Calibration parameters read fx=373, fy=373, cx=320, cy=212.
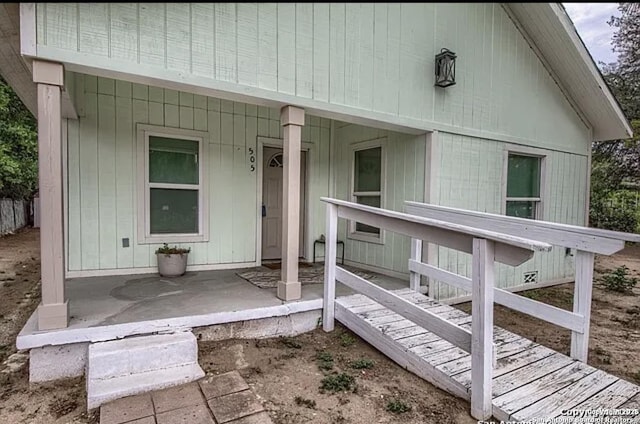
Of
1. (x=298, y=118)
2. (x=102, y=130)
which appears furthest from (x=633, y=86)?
(x=102, y=130)

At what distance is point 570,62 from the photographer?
5.34m

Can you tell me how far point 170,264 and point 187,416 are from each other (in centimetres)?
247

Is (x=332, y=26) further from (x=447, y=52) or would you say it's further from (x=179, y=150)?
(x=179, y=150)

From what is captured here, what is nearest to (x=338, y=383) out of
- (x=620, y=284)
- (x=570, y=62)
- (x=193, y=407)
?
(x=193, y=407)

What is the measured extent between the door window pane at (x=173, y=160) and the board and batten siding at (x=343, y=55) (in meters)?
1.89

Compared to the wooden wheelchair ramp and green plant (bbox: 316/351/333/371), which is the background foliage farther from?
green plant (bbox: 316/351/333/371)

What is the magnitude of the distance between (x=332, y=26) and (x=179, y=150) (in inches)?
95.6

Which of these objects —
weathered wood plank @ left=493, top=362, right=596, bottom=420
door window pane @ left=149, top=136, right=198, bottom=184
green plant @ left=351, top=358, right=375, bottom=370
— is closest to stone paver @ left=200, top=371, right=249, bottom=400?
green plant @ left=351, top=358, right=375, bottom=370

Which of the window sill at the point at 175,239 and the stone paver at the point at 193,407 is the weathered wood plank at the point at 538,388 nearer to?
the stone paver at the point at 193,407

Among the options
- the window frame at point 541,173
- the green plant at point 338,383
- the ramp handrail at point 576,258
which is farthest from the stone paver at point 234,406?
the window frame at point 541,173

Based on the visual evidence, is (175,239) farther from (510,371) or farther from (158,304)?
(510,371)

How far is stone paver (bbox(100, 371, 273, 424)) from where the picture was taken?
2217mm

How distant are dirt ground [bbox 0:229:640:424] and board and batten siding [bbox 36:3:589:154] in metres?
2.24

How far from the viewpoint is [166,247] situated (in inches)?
181
